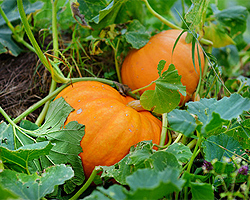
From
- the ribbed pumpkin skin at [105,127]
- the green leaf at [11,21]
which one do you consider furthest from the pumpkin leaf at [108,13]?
the green leaf at [11,21]

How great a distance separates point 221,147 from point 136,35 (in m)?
0.76

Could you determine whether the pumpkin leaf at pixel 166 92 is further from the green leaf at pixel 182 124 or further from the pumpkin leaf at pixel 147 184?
the pumpkin leaf at pixel 147 184

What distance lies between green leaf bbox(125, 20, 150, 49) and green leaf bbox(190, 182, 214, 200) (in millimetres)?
818

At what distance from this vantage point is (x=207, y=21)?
1669 mm

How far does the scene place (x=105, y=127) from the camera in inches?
40.7

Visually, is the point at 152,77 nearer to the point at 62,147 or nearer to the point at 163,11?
the point at 62,147

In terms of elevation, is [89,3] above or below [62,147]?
above

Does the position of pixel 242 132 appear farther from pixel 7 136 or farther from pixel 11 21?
pixel 11 21

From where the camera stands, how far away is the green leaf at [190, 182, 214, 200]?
0.70 metres

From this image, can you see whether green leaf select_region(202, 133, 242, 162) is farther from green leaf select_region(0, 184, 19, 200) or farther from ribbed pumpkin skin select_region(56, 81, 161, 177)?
green leaf select_region(0, 184, 19, 200)

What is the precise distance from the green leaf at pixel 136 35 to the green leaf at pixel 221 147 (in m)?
0.66

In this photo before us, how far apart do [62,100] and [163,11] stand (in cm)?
114

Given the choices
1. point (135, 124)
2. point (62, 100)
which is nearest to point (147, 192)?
point (135, 124)

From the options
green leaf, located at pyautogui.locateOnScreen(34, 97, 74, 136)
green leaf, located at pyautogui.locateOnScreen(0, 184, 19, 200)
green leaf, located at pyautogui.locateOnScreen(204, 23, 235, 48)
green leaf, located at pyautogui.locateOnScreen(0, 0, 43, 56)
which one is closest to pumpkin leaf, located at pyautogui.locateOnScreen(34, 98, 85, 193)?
green leaf, located at pyautogui.locateOnScreen(34, 97, 74, 136)
